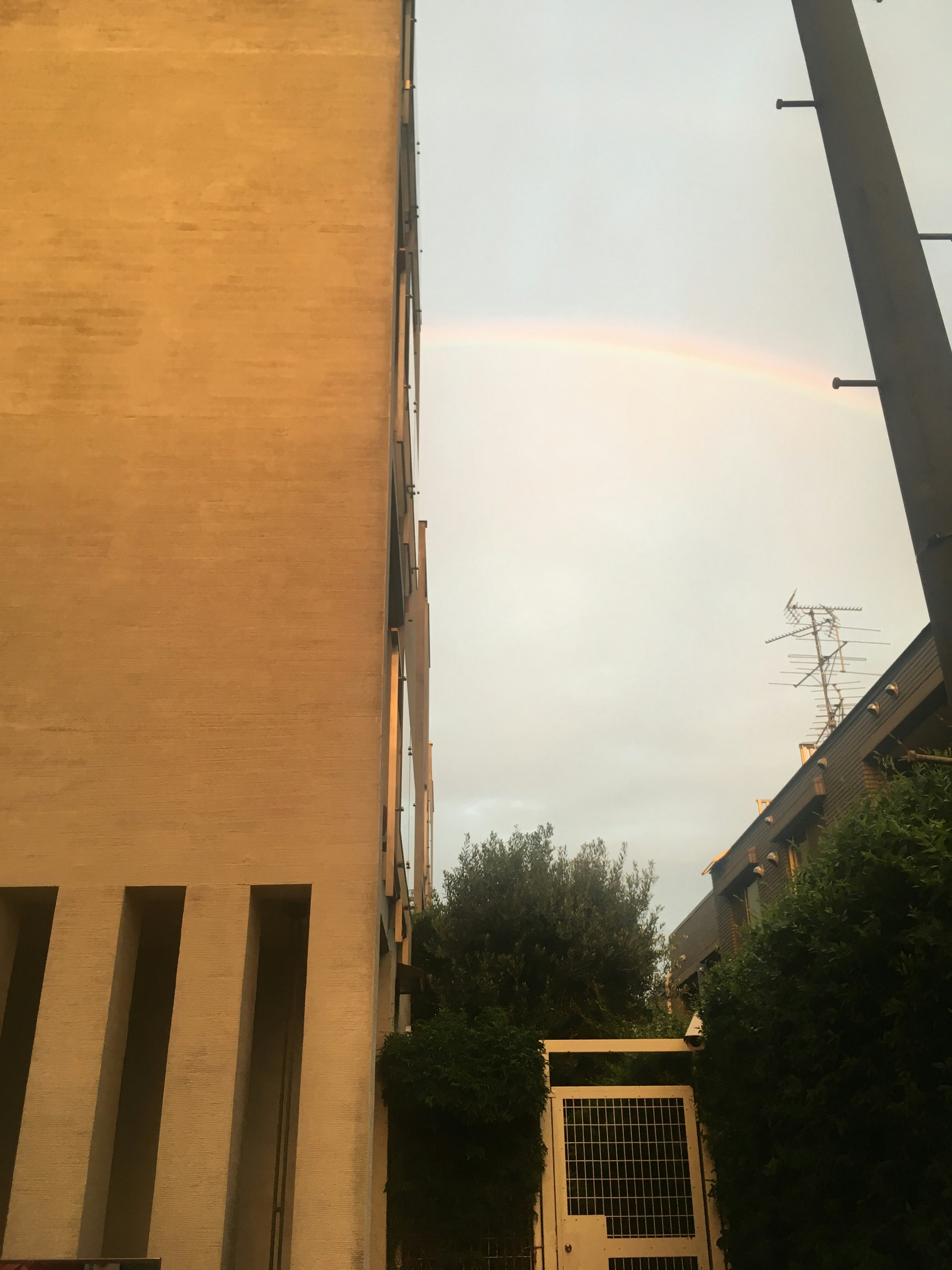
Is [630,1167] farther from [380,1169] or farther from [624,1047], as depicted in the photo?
[380,1169]

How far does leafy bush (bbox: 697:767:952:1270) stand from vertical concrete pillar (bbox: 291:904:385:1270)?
2.60 metres

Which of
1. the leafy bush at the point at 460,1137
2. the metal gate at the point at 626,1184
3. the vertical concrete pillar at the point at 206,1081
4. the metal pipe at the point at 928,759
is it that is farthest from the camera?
the metal gate at the point at 626,1184

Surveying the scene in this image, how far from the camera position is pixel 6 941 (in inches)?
260

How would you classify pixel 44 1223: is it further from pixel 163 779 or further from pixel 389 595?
pixel 389 595

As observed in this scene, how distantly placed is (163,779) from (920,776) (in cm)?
479

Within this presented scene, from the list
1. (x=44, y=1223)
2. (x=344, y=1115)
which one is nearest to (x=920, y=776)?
(x=344, y=1115)

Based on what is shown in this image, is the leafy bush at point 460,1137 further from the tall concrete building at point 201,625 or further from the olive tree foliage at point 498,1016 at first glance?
the tall concrete building at point 201,625

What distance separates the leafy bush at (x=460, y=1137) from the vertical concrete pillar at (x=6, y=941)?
110 inches

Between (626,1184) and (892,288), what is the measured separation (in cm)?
756

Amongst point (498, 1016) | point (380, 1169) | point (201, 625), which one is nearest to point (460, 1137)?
point (380, 1169)

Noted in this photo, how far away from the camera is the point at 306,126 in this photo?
934cm

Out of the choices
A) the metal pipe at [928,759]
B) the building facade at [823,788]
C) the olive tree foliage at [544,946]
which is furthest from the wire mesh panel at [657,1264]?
the metal pipe at [928,759]

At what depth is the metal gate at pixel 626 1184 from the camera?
769 centimetres

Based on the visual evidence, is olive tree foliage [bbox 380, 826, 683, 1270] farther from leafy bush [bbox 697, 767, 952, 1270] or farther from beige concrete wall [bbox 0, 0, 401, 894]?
beige concrete wall [bbox 0, 0, 401, 894]
